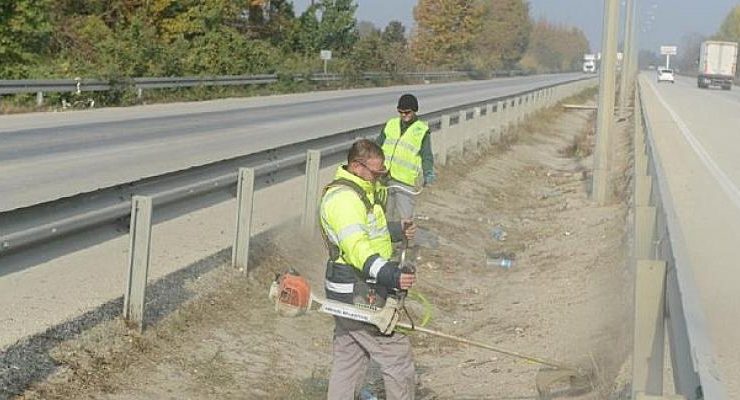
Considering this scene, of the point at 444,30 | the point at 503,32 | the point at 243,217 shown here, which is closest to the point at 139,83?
the point at 243,217

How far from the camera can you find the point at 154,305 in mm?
8250

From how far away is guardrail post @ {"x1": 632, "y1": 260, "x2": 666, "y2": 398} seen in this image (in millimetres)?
5234

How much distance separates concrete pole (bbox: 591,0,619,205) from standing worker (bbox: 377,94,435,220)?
8.71 meters

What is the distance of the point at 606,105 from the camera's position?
69.1 feet

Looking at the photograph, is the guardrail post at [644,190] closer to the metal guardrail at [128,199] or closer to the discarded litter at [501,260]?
the metal guardrail at [128,199]

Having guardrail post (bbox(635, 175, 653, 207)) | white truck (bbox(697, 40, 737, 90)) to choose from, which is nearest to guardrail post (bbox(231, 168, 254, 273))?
guardrail post (bbox(635, 175, 653, 207))

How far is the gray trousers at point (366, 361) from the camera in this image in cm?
623

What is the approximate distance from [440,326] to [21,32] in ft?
93.6

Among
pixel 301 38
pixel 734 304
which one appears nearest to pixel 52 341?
pixel 734 304

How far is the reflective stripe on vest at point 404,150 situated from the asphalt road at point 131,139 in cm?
254

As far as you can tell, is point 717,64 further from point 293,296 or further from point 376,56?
point 293,296

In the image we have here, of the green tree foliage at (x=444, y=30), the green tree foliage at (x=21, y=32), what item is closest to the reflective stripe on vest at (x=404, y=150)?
the green tree foliage at (x=21, y=32)

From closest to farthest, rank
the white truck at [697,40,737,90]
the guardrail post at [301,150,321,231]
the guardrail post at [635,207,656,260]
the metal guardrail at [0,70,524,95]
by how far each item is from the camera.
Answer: the guardrail post at [635,207,656,260], the guardrail post at [301,150,321,231], the metal guardrail at [0,70,524,95], the white truck at [697,40,737,90]

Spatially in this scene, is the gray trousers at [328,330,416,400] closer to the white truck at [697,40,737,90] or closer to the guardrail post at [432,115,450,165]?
the guardrail post at [432,115,450,165]
